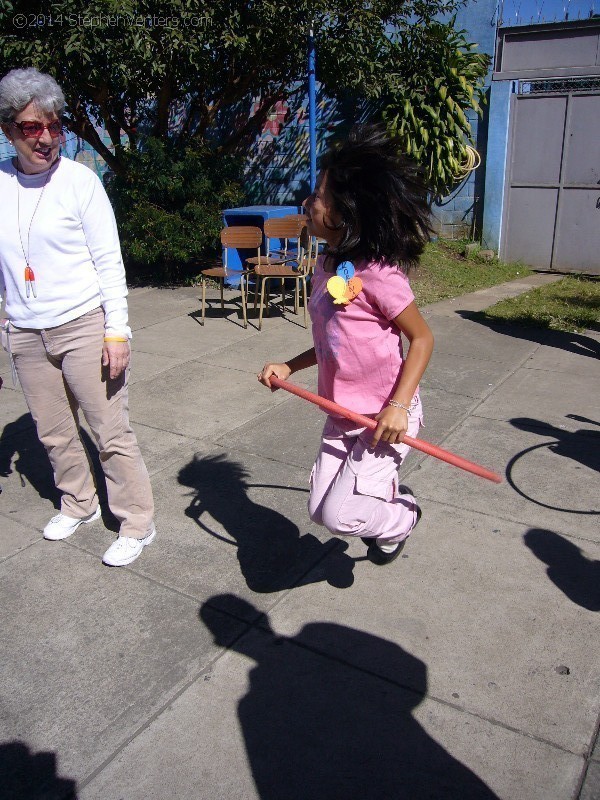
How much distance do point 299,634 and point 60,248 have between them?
1.84 m

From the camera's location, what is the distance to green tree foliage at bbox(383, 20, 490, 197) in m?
9.26

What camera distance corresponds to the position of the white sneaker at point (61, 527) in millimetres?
3604

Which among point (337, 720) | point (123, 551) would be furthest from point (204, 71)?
point (337, 720)

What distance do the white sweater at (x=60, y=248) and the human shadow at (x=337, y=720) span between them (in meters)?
1.42

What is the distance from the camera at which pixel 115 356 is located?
10.2ft

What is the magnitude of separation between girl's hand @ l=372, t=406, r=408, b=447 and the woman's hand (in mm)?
1236

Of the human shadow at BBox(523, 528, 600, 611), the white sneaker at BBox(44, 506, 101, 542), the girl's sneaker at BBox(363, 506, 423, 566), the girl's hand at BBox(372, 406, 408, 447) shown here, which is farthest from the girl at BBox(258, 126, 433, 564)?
the white sneaker at BBox(44, 506, 101, 542)

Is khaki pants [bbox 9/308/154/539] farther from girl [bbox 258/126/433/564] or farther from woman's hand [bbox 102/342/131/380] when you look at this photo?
girl [bbox 258/126/433/564]

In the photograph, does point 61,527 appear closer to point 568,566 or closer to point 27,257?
point 27,257

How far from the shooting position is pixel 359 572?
10.8 feet

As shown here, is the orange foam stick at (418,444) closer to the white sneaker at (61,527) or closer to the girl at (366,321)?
the girl at (366,321)

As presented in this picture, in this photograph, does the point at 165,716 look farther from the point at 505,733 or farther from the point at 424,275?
the point at 424,275

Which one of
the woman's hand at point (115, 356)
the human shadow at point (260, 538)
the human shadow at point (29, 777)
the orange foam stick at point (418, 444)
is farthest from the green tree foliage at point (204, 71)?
the human shadow at point (29, 777)

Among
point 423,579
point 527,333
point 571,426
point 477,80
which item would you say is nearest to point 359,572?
point 423,579
